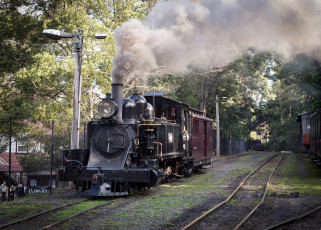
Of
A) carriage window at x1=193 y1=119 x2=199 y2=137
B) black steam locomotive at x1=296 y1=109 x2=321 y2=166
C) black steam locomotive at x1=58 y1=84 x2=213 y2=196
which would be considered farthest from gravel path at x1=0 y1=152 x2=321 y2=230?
black steam locomotive at x1=296 y1=109 x2=321 y2=166

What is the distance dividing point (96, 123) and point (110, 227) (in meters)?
4.88

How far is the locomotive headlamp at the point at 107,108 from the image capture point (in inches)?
440

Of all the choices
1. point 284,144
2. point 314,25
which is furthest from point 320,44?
point 284,144

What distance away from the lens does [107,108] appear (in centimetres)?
1135

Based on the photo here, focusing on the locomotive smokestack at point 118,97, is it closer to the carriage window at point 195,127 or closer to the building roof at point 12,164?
the carriage window at point 195,127

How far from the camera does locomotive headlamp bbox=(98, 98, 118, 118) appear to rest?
36.7 ft

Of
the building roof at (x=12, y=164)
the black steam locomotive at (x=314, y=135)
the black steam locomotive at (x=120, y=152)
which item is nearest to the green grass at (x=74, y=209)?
the black steam locomotive at (x=120, y=152)

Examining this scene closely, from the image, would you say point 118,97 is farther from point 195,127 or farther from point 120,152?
point 195,127

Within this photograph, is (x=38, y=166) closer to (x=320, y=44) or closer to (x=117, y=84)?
(x=117, y=84)

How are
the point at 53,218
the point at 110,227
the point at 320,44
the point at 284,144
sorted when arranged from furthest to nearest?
1. the point at 284,144
2. the point at 320,44
3. the point at 53,218
4. the point at 110,227

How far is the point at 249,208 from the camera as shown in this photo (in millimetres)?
9453

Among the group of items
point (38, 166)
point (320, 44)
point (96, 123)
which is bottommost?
point (38, 166)

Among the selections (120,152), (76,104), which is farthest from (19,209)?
(76,104)

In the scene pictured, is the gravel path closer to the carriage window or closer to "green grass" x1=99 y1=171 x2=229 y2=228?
"green grass" x1=99 y1=171 x2=229 y2=228
